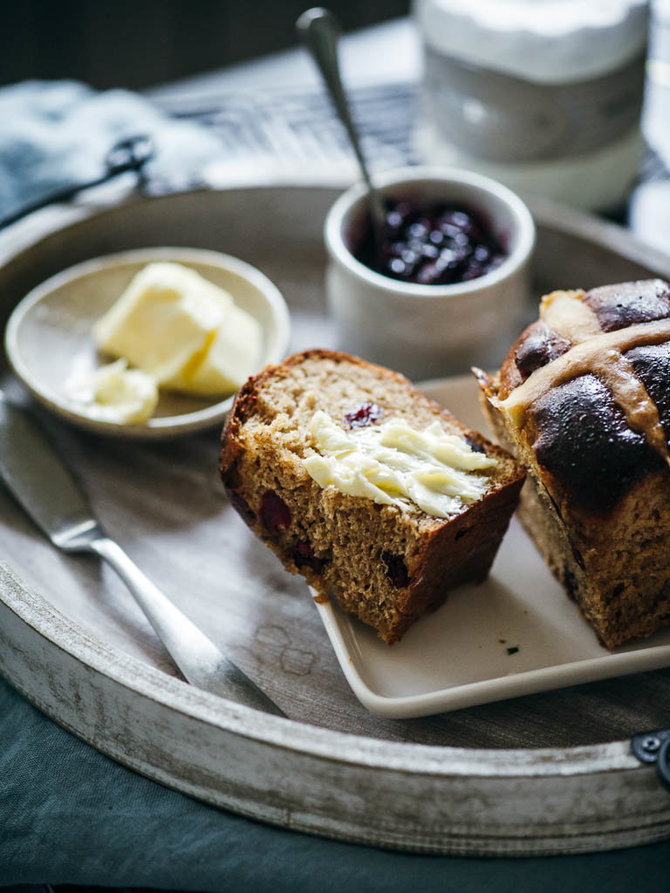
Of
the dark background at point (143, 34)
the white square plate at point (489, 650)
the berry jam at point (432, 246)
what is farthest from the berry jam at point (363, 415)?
the dark background at point (143, 34)

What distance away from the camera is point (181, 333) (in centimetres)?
219

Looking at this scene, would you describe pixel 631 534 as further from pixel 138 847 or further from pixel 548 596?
pixel 138 847

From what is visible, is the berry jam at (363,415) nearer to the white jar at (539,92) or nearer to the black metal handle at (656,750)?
the black metal handle at (656,750)

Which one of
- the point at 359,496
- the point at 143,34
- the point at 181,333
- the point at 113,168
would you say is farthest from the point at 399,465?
the point at 143,34

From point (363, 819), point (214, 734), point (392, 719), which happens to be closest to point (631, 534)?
point (392, 719)

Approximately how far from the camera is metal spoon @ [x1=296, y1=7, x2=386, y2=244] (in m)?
2.30

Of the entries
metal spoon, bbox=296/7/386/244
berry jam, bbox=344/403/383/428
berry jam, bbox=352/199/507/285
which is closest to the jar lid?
metal spoon, bbox=296/7/386/244

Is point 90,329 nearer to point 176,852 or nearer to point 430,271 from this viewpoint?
point 430,271

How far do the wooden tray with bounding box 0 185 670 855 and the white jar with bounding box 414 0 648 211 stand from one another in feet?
1.18

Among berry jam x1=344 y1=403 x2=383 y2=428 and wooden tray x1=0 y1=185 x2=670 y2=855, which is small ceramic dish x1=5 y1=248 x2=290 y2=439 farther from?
berry jam x1=344 y1=403 x2=383 y2=428

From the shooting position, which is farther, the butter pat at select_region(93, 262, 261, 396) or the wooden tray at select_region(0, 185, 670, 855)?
the butter pat at select_region(93, 262, 261, 396)

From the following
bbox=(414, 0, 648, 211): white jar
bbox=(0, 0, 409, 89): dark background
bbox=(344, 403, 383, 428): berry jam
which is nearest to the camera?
bbox=(344, 403, 383, 428): berry jam

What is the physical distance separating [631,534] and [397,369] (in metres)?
0.88

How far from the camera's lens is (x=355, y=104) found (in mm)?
3344
